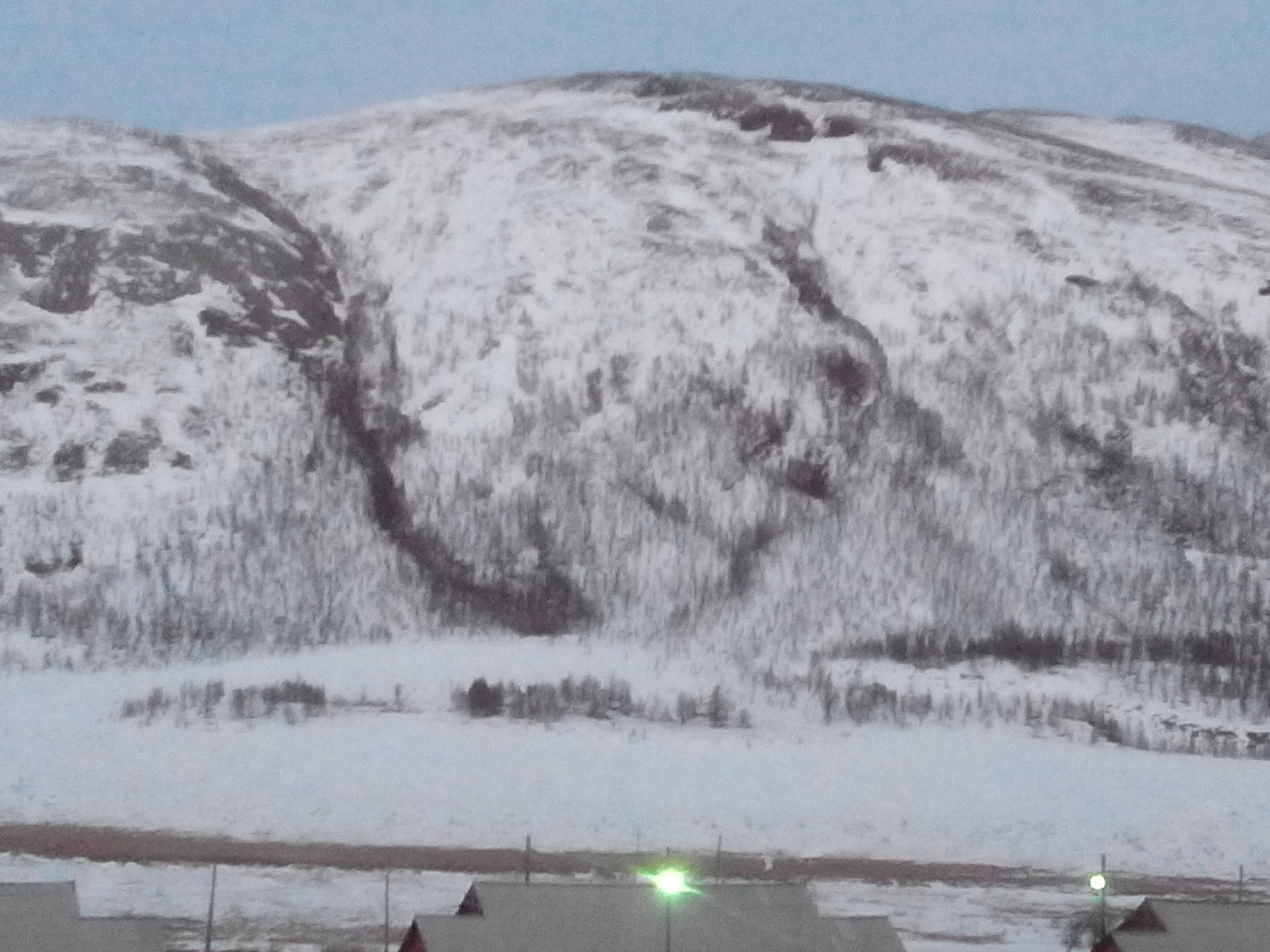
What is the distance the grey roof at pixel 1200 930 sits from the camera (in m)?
31.3

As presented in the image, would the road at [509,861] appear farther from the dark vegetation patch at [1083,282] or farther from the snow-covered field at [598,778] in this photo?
the dark vegetation patch at [1083,282]

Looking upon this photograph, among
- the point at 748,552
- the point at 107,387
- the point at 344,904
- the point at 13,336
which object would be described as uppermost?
the point at 13,336

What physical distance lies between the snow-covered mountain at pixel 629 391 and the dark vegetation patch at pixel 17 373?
192mm

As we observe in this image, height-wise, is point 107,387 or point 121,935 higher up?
point 121,935

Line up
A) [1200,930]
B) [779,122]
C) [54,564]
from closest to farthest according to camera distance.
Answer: [1200,930] → [54,564] → [779,122]

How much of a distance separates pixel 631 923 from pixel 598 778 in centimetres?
2008

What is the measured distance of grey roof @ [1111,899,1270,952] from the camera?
31312 mm

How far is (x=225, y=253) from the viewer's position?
278ft

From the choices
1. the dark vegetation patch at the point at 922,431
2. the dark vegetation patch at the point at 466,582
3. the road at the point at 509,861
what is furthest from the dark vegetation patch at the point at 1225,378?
the road at the point at 509,861

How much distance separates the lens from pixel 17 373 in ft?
247

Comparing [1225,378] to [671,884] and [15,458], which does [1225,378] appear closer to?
[15,458]

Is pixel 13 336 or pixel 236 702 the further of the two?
pixel 13 336

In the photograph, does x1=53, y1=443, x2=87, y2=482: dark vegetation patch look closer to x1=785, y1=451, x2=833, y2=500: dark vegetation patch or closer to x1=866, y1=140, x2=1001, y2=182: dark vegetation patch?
x1=785, y1=451, x2=833, y2=500: dark vegetation patch

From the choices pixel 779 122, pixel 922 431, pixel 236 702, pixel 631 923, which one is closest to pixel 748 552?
pixel 922 431
